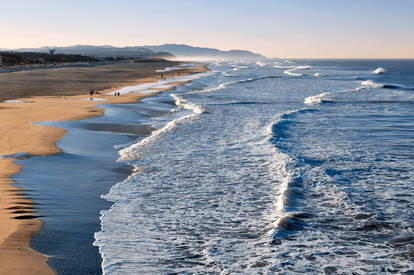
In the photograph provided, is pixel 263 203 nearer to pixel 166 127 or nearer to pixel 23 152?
pixel 23 152

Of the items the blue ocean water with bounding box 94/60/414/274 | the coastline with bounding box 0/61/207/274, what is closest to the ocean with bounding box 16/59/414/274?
the blue ocean water with bounding box 94/60/414/274

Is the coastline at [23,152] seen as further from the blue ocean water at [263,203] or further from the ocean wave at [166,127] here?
the ocean wave at [166,127]

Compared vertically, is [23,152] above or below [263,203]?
above

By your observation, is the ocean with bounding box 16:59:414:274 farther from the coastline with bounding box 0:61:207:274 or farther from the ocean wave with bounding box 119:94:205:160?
the coastline with bounding box 0:61:207:274

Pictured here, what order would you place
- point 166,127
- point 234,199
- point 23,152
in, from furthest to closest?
point 166,127 → point 23,152 → point 234,199

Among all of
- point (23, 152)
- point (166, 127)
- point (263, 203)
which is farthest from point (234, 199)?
point (166, 127)

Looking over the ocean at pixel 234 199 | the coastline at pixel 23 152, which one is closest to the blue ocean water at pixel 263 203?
the ocean at pixel 234 199
